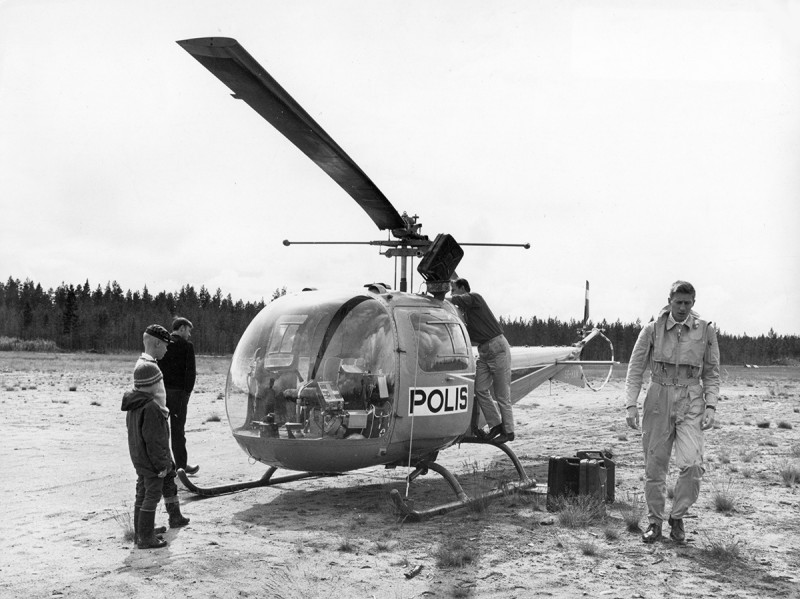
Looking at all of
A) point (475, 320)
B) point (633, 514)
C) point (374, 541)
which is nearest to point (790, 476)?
point (633, 514)

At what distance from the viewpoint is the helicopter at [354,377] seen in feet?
24.0

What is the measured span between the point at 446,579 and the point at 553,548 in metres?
1.30

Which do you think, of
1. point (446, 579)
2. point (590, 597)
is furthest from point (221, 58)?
point (590, 597)

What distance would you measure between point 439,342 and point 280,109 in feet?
11.1

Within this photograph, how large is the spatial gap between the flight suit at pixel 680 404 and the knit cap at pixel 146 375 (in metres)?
4.28

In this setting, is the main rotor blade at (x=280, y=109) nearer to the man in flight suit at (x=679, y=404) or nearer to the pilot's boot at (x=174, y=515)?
the man in flight suit at (x=679, y=404)

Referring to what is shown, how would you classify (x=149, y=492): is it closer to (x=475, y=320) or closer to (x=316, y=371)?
(x=316, y=371)

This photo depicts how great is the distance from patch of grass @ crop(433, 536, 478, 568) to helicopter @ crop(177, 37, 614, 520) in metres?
0.83

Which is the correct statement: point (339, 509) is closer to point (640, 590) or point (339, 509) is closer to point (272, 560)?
point (272, 560)

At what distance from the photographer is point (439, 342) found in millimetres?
8203

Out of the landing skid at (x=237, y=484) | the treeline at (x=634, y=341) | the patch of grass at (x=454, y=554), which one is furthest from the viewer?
the treeline at (x=634, y=341)

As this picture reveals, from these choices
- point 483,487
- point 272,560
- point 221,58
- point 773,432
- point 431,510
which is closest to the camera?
point 221,58

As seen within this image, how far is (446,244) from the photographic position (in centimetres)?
849

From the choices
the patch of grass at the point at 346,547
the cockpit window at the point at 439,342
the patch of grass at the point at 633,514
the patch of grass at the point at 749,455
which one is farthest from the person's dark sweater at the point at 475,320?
the patch of grass at the point at 749,455
